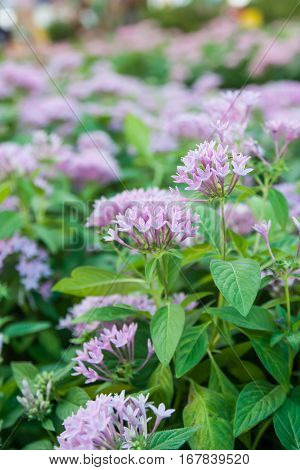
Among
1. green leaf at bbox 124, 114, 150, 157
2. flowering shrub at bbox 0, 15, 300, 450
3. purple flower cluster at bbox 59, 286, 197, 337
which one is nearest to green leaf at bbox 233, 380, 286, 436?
flowering shrub at bbox 0, 15, 300, 450

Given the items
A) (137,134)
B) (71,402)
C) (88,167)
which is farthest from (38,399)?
(137,134)

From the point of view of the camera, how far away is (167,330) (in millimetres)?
949

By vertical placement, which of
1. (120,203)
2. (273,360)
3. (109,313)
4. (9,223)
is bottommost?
(273,360)

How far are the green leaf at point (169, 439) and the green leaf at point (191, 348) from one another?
112 millimetres

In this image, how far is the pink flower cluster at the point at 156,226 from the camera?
91cm

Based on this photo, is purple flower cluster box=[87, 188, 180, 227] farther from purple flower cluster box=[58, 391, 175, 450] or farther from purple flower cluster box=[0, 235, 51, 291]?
purple flower cluster box=[0, 235, 51, 291]

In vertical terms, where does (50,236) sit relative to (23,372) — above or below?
above

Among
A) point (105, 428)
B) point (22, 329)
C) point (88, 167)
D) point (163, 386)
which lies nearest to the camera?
point (105, 428)

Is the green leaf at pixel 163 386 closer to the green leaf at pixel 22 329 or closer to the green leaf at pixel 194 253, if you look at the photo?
the green leaf at pixel 194 253

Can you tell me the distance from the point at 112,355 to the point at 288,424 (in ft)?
1.13

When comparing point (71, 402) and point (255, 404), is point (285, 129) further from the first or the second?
point (71, 402)
